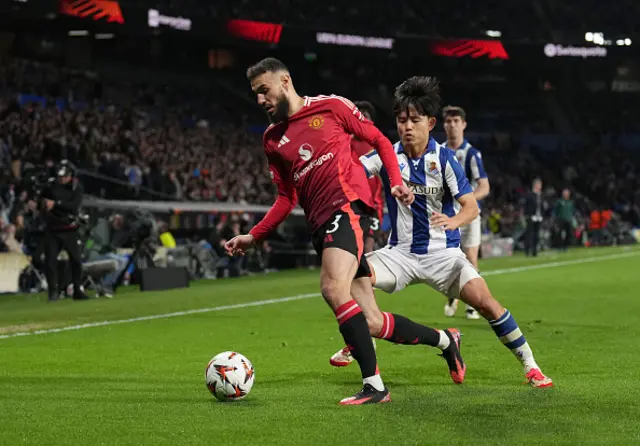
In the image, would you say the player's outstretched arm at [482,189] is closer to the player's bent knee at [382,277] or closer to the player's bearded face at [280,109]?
the player's bent knee at [382,277]

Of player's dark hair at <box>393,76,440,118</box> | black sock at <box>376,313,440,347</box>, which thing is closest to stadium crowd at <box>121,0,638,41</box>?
player's dark hair at <box>393,76,440,118</box>

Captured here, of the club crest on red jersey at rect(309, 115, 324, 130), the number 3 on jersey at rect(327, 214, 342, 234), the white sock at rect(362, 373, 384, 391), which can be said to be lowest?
the white sock at rect(362, 373, 384, 391)

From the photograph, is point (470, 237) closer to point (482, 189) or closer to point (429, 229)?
point (482, 189)

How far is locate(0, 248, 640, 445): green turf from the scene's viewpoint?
606 cm

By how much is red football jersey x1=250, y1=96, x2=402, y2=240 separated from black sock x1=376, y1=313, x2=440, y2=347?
953mm

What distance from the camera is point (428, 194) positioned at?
8508mm

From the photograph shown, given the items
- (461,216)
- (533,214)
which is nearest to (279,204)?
(461,216)

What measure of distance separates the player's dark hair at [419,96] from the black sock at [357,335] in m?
1.78

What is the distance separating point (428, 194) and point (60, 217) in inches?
417

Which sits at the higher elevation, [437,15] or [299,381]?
[437,15]

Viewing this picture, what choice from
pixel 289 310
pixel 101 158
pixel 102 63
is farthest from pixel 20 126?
pixel 289 310

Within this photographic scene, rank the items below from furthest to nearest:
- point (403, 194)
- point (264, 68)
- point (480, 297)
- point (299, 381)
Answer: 1. point (299, 381)
2. point (480, 297)
3. point (264, 68)
4. point (403, 194)

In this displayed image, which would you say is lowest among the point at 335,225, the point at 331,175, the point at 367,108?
the point at 335,225

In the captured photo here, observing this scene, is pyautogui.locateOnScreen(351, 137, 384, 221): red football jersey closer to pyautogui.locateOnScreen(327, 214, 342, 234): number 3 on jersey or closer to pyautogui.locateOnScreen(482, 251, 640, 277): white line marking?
pyautogui.locateOnScreen(327, 214, 342, 234): number 3 on jersey
